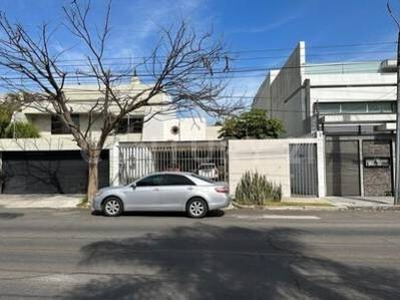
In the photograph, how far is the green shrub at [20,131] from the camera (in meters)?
31.8

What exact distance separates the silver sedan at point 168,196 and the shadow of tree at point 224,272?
5.66m

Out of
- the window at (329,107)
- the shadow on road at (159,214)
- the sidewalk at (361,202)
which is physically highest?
the window at (329,107)

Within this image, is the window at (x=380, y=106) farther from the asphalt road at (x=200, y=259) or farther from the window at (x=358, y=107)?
the asphalt road at (x=200, y=259)

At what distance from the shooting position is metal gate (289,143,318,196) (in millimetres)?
26359

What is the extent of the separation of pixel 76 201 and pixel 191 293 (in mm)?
18241

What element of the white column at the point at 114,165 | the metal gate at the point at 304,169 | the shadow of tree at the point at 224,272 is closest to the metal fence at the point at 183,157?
the white column at the point at 114,165

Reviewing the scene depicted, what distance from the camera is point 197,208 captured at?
18.1m

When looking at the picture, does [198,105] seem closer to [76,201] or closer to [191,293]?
[76,201]

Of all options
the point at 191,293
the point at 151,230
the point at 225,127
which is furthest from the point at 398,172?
the point at 225,127

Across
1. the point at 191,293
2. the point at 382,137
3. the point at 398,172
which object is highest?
the point at 382,137

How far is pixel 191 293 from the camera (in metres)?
7.22

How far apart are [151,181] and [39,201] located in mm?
8550

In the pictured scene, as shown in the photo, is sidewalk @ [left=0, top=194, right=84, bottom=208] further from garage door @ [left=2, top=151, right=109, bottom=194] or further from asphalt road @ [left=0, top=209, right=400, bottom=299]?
asphalt road @ [left=0, top=209, right=400, bottom=299]

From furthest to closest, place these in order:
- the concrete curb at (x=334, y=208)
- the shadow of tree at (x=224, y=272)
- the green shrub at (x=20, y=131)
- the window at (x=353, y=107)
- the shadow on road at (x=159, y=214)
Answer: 1. the window at (x=353, y=107)
2. the green shrub at (x=20, y=131)
3. the concrete curb at (x=334, y=208)
4. the shadow on road at (x=159, y=214)
5. the shadow of tree at (x=224, y=272)
